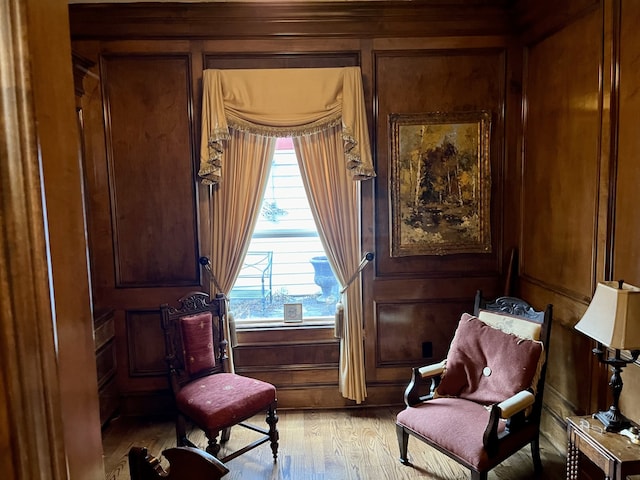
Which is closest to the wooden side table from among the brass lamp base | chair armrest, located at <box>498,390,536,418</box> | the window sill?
the brass lamp base

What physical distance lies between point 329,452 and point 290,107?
2251 mm

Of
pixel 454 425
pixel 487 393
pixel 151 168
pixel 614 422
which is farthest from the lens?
pixel 151 168

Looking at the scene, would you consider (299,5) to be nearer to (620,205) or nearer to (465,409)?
(620,205)

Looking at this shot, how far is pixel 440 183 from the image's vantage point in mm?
3250

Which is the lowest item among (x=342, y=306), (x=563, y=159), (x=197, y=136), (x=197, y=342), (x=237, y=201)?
(x=197, y=342)

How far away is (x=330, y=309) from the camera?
11.5 feet

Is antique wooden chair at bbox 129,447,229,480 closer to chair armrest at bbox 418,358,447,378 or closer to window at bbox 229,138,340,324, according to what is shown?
chair armrest at bbox 418,358,447,378

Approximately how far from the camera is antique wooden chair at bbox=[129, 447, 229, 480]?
1.08 meters

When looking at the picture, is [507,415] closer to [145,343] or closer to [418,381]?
[418,381]

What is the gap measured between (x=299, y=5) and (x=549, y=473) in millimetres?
3220

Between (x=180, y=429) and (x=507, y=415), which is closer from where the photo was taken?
(x=507, y=415)

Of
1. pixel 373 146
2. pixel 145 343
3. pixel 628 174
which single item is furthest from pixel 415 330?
pixel 145 343

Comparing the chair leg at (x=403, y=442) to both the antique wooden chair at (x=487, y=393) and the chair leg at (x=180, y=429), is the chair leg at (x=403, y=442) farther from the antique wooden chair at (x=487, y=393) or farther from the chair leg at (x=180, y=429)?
the chair leg at (x=180, y=429)

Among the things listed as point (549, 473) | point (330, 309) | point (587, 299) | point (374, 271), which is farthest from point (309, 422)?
point (587, 299)
